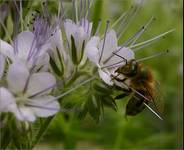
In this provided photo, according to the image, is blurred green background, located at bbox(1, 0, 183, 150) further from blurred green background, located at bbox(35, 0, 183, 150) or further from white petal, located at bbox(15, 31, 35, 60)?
white petal, located at bbox(15, 31, 35, 60)

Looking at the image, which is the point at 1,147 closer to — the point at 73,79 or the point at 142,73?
the point at 73,79

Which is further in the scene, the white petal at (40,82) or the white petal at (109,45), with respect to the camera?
the white petal at (109,45)

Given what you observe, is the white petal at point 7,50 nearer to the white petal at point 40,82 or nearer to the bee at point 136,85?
the white petal at point 40,82

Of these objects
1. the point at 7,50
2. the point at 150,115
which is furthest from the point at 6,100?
the point at 150,115

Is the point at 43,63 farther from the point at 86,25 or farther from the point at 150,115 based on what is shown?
the point at 150,115

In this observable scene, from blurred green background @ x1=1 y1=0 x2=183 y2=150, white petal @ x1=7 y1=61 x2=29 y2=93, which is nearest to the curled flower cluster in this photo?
white petal @ x1=7 y1=61 x2=29 y2=93

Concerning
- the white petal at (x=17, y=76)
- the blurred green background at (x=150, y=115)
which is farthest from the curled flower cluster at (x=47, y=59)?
the blurred green background at (x=150, y=115)
